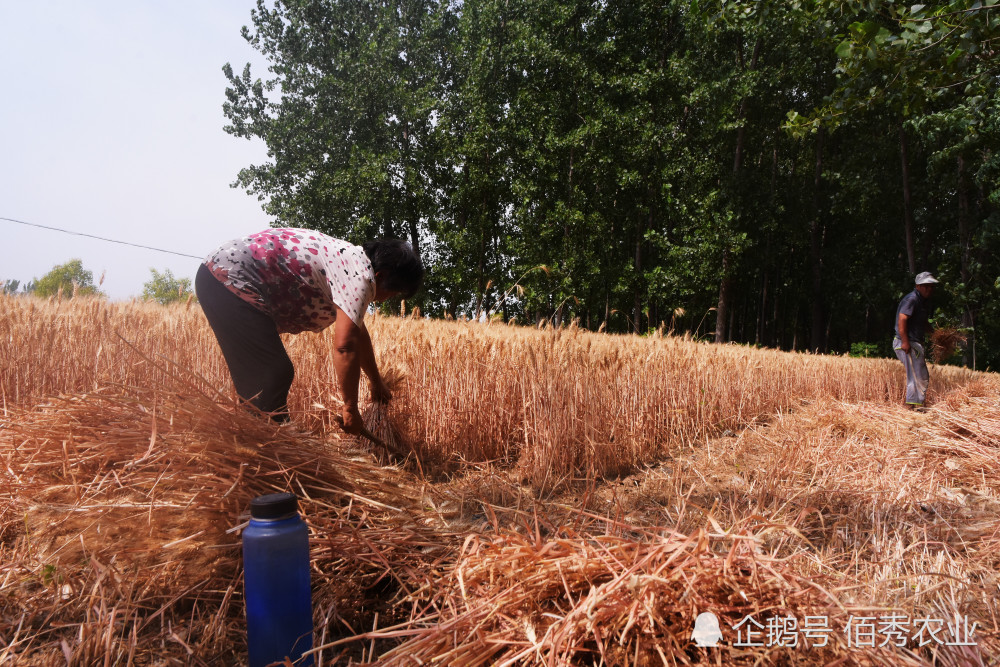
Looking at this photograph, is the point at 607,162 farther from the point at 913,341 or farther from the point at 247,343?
the point at 247,343

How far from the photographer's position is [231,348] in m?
2.59

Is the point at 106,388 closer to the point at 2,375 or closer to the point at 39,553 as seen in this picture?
the point at 39,553

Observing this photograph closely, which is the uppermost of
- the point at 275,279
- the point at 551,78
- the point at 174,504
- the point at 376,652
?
the point at 551,78

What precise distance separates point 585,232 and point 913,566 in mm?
17827

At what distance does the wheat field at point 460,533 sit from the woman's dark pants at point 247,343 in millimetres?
289

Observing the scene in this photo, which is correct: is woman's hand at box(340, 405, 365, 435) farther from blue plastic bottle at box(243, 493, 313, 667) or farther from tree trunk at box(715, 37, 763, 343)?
tree trunk at box(715, 37, 763, 343)

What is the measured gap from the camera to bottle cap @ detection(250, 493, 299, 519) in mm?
1366

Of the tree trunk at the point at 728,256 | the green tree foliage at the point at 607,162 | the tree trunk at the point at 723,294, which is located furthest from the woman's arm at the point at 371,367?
the tree trunk at the point at 723,294

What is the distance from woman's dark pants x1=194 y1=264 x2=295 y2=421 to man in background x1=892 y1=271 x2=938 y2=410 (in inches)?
305


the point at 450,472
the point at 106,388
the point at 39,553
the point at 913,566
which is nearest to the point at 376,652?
the point at 39,553

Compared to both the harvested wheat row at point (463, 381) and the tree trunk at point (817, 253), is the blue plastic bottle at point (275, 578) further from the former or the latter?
the tree trunk at point (817, 253)

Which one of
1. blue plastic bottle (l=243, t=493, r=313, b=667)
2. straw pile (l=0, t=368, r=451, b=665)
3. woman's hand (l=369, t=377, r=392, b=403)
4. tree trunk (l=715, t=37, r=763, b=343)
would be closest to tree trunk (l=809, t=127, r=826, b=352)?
tree trunk (l=715, t=37, r=763, b=343)

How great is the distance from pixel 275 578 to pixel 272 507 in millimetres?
204

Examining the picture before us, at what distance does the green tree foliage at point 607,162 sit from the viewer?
1750 centimetres
